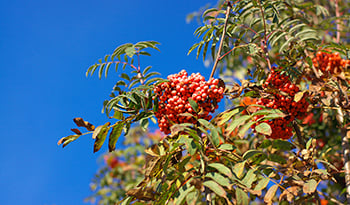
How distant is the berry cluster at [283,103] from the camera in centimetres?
183

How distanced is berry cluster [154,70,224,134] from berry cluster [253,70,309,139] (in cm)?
33

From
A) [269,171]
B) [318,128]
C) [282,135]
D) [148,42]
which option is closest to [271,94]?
[282,135]

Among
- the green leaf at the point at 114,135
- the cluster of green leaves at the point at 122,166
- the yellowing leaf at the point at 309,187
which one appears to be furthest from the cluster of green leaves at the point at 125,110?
the cluster of green leaves at the point at 122,166

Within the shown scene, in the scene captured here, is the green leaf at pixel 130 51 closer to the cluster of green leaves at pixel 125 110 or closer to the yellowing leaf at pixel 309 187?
the cluster of green leaves at pixel 125 110

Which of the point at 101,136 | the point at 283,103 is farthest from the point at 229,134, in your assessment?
the point at 101,136

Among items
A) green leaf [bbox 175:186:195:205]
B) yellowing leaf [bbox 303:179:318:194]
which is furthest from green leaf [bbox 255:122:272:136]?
green leaf [bbox 175:186:195:205]

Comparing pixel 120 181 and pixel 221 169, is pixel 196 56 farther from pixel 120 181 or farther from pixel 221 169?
pixel 120 181

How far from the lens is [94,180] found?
5.07 metres

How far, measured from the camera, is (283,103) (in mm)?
1827

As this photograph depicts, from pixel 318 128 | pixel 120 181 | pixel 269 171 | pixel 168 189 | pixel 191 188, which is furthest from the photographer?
pixel 120 181

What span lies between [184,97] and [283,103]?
0.58 m

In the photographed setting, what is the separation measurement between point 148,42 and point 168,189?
0.85 m

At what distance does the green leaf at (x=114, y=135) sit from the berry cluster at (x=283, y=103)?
0.75 meters

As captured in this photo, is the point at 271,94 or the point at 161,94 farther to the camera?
the point at 271,94
